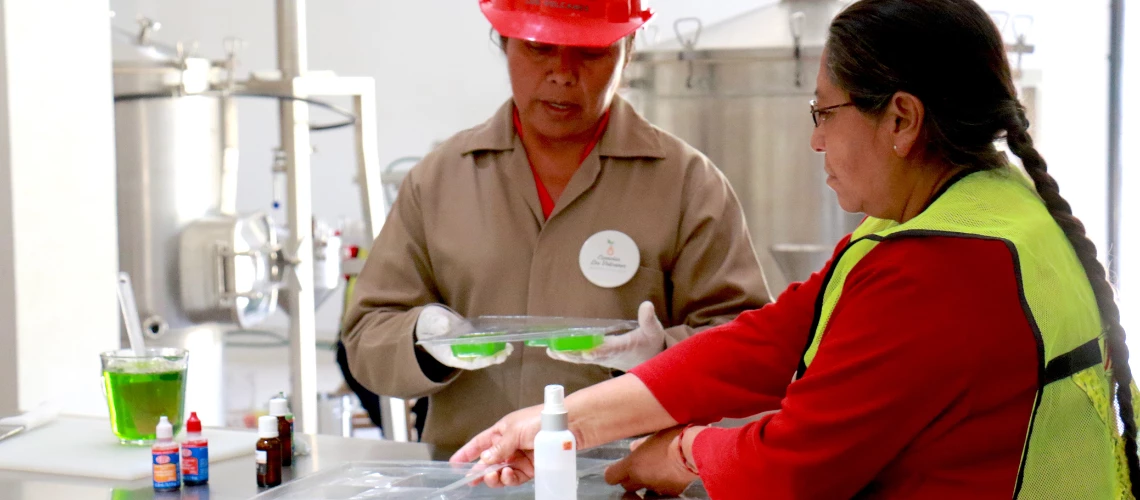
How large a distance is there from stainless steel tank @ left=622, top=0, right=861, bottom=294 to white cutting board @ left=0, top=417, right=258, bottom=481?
76.6 inches

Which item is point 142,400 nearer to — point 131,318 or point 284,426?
point 284,426

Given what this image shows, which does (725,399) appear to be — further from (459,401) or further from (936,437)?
(459,401)

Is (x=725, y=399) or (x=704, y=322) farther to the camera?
(x=704, y=322)

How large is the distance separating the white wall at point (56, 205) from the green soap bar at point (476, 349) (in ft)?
2.81

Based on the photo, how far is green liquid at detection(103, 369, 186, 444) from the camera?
160 centimetres

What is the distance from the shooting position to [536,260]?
1.87 metres

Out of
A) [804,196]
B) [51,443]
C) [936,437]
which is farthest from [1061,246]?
[804,196]

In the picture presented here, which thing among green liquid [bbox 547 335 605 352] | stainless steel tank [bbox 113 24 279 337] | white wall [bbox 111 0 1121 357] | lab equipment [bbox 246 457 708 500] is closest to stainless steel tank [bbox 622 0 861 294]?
stainless steel tank [bbox 113 24 279 337]

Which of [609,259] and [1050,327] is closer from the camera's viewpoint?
[1050,327]

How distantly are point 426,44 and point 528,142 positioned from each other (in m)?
5.25

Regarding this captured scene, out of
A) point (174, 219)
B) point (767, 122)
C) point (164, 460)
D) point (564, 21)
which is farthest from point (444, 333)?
point (174, 219)

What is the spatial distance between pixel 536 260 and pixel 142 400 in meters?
0.66

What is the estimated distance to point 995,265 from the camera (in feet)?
3.26

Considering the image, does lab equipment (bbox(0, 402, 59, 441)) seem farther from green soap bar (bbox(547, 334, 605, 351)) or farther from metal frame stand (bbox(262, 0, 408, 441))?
metal frame stand (bbox(262, 0, 408, 441))
